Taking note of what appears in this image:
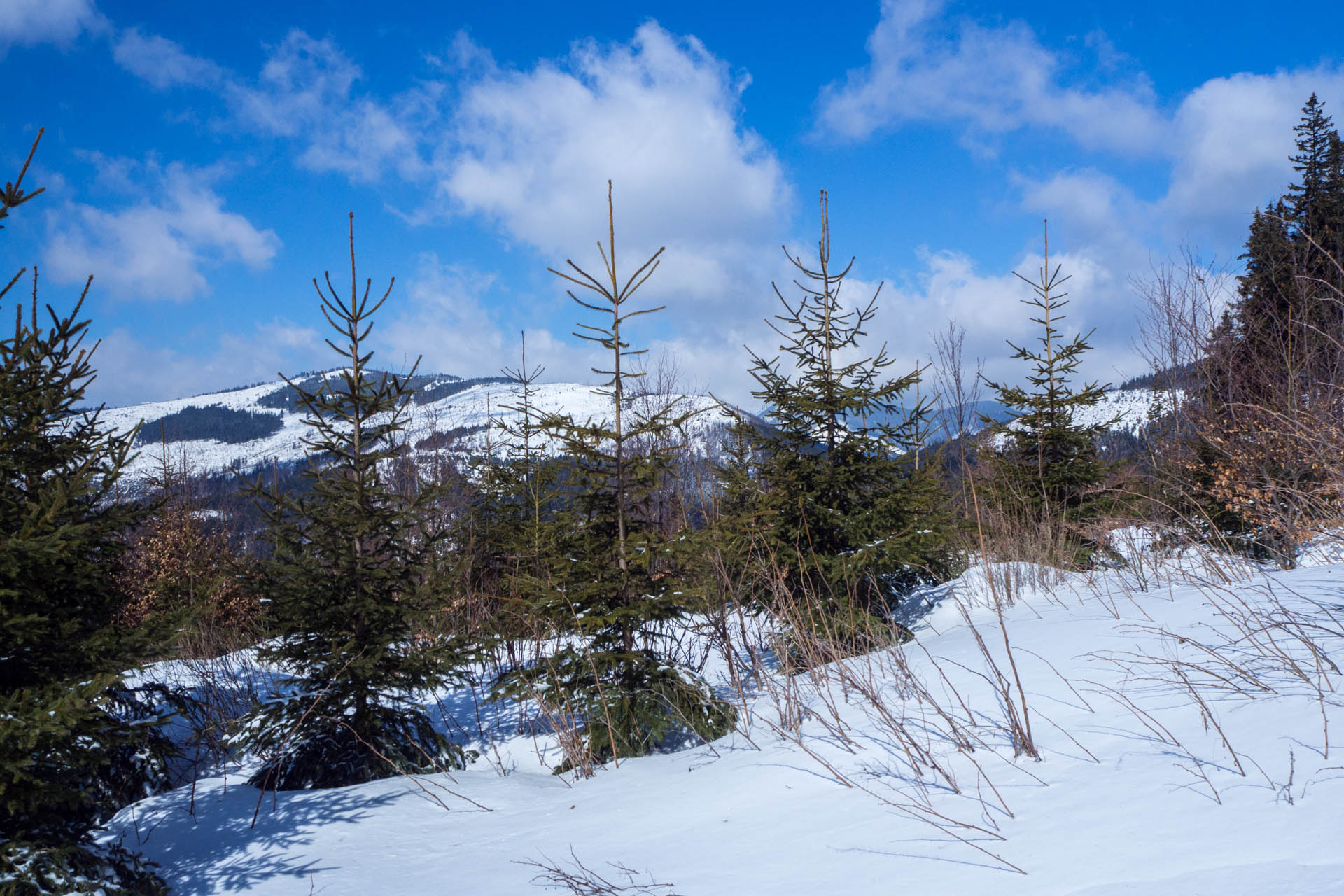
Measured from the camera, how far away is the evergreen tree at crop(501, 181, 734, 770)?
5.05 m

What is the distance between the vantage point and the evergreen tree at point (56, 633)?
279 cm

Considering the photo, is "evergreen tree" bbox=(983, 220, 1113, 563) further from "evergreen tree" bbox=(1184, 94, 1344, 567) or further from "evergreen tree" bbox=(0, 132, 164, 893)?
"evergreen tree" bbox=(0, 132, 164, 893)

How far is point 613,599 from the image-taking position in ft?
17.7

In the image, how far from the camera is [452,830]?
362 cm

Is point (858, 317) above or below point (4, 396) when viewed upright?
above

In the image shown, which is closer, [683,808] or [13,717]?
[13,717]

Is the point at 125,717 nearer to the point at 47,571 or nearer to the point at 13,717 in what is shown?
the point at 47,571

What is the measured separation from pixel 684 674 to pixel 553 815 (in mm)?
1782

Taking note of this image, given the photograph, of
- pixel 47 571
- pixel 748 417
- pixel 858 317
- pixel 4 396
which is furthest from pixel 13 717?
pixel 748 417

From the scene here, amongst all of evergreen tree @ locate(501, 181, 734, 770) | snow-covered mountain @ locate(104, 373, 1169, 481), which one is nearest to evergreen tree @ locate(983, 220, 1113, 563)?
snow-covered mountain @ locate(104, 373, 1169, 481)

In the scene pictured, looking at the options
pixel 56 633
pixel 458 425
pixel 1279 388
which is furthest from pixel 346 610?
pixel 458 425

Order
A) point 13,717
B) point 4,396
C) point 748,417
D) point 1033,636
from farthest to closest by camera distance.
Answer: point 748,417 < point 1033,636 < point 4,396 < point 13,717

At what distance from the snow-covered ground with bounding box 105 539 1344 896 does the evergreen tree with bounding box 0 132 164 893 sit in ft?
2.17

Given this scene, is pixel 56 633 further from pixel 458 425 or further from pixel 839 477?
pixel 458 425
